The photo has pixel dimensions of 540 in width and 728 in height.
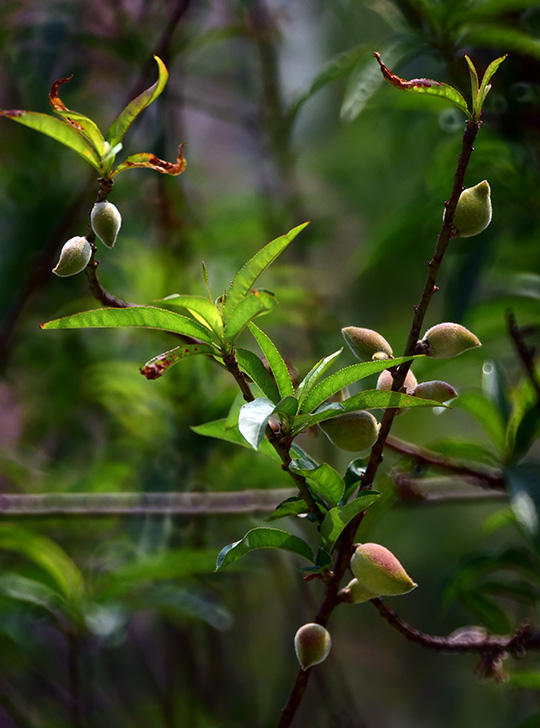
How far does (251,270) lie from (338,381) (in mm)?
77

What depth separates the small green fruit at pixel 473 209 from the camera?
0.40 m

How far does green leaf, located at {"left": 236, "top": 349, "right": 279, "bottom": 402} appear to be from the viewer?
1.35 feet

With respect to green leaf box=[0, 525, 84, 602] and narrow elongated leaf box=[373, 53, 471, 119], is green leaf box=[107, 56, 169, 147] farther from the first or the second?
green leaf box=[0, 525, 84, 602]

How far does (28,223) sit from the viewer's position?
4.26 feet

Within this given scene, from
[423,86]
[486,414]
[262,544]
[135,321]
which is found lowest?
[486,414]

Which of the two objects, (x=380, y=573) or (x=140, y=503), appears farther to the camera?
(x=140, y=503)

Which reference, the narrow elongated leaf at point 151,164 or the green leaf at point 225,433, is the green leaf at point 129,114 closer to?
the narrow elongated leaf at point 151,164

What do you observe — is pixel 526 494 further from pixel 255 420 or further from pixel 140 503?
pixel 140 503

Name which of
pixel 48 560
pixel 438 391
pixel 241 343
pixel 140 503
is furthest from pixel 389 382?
pixel 241 343

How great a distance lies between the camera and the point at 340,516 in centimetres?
40

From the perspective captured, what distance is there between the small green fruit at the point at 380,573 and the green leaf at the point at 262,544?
4 centimetres

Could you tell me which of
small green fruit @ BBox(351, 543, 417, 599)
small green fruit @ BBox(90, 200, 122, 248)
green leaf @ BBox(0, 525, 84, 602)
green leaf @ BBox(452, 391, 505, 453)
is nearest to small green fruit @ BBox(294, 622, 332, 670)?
small green fruit @ BBox(351, 543, 417, 599)

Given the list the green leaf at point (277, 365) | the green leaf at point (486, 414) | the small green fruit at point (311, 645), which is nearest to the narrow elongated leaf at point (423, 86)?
the green leaf at point (277, 365)

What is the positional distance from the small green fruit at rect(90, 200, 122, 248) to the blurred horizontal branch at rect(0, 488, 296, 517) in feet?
1.26
